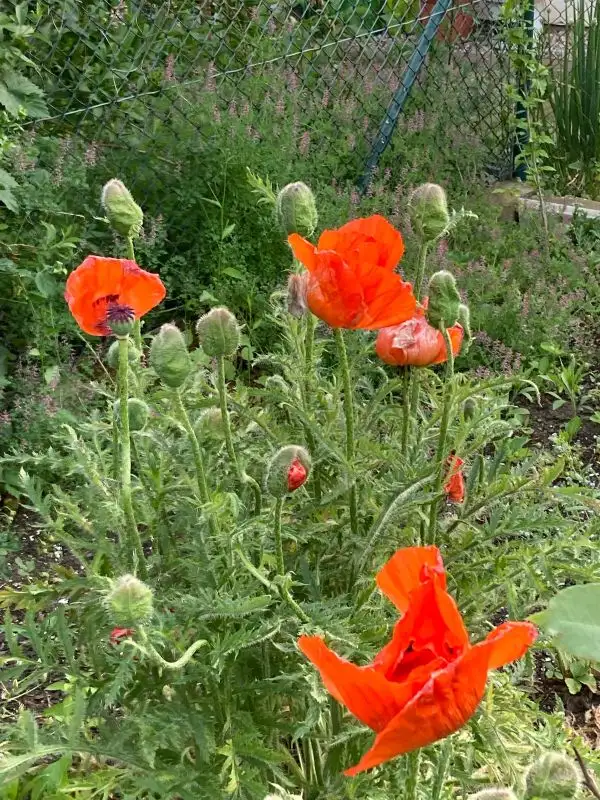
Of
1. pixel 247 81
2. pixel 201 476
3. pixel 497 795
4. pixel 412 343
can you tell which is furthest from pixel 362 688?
pixel 247 81

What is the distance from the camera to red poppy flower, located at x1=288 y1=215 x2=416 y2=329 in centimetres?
113

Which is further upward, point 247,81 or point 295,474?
point 295,474

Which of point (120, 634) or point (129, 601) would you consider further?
point (120, 634)

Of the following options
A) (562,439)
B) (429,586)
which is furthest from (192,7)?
(429,586)

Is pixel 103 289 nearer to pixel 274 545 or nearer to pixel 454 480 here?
pixel 274 545

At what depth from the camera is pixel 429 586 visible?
658mm

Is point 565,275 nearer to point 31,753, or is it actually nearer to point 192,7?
point 192,7

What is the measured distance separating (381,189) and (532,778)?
10.5ft

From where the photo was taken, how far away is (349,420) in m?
1.24

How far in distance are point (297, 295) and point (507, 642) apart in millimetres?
777

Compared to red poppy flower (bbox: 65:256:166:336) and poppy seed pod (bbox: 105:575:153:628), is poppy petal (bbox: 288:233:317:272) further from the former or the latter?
poppy seed pod (bbox: 105:575:153:628)

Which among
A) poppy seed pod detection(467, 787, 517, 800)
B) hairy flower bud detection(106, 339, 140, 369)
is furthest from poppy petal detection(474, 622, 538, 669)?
hairy flower bud detection(106, 339, 140, 369)

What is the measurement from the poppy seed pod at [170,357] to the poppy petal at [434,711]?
24.3 inches

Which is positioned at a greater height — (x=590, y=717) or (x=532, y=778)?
(x=532, y=778)
